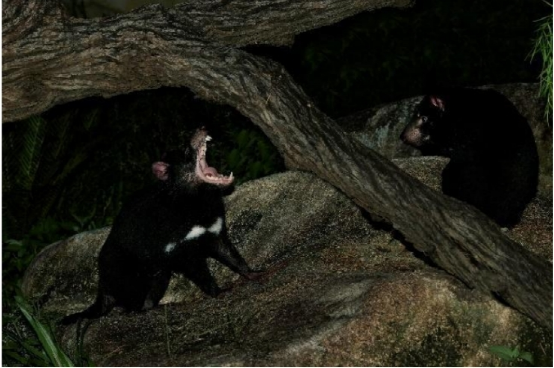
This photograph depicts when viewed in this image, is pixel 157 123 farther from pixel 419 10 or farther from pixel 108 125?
pixel 419 10

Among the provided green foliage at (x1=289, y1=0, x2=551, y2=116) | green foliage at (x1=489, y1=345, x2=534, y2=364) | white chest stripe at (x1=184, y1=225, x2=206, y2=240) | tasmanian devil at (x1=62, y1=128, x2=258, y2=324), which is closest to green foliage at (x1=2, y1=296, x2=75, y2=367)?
tasmanian devil at (x1=62, y1=128, x2=258, y2=324)

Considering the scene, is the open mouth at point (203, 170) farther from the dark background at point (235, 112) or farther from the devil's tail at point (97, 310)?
the dark background at point (235, 112)

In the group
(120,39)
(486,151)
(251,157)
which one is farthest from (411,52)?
(120,39)

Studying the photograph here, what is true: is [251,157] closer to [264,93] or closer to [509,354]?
[264,93]

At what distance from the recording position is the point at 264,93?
468 centimetres

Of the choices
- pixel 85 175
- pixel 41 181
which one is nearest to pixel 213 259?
pixel 41 181

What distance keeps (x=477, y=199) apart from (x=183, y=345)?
5.99 ft

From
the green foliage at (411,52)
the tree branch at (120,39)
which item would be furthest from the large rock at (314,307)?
the green foliage at (411,52)

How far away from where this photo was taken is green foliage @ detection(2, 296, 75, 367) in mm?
5000

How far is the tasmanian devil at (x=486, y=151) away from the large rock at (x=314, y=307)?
211mm

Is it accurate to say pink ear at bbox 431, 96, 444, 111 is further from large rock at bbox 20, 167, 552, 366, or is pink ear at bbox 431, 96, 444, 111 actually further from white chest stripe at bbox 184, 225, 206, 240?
white chest stripe at bbox 184, 225, 206, 240

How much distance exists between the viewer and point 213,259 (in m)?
6.13

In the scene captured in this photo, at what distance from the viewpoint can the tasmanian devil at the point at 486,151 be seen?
5.68m

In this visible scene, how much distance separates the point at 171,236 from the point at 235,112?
12.9 feet
